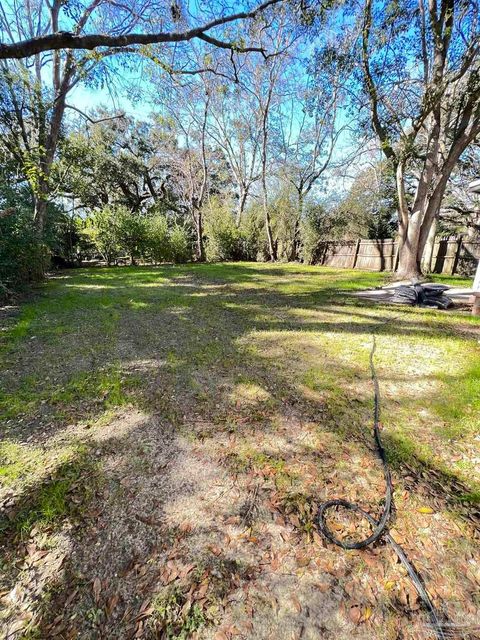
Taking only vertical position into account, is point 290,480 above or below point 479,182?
below

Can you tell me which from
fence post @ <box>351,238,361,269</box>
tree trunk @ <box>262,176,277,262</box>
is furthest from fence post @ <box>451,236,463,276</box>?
tree trunk @ <box>262,176,277,262</box>

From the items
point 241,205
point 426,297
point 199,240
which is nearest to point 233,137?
point 241,205

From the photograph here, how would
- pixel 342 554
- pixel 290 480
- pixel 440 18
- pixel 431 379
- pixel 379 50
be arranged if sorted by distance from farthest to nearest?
pixel 379 50
pixel 440 18
pixel 431 379
pixel 290 480
pixel 342 554

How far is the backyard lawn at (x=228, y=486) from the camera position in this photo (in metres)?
1.10

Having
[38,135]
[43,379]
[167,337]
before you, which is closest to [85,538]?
[43,379]

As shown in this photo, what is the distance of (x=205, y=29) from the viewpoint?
15.0 ft

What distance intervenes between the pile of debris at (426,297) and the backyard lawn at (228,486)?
2.07m

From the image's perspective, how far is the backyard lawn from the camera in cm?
110

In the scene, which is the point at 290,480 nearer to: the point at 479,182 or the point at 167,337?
the point at 167,337

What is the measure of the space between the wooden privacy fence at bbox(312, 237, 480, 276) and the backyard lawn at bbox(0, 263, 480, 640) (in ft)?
27.3

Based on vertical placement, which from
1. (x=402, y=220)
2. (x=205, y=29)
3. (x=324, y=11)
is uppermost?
(x=324, y=11)

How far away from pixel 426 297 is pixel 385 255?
7.14 m

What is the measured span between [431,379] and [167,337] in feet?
10.3

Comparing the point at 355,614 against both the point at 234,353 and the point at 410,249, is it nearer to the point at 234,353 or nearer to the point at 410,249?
the point at 234,353
